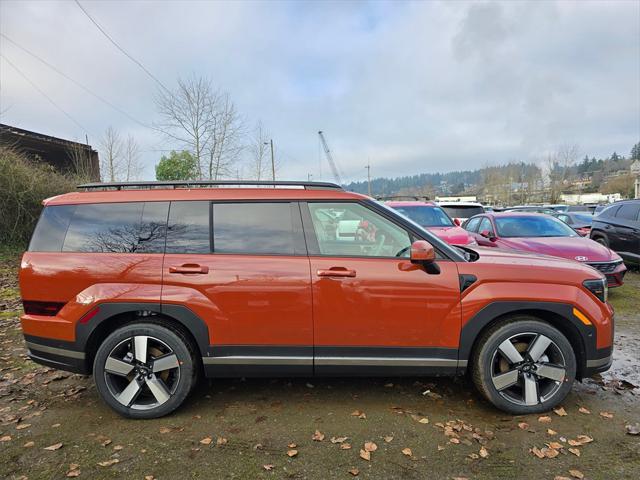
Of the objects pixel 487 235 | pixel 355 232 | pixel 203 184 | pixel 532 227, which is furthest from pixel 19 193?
pixel 532 227

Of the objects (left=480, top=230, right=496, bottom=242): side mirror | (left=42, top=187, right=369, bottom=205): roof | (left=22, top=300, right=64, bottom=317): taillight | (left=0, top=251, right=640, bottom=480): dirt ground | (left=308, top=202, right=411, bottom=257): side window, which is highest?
(left=42, top=187, right=369, bottom=205): roof

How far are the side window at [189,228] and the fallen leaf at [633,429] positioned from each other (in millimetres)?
3493

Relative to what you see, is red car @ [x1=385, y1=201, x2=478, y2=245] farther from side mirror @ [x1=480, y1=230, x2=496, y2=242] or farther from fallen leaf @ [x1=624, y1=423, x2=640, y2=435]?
fallen leaf @ [x1=624, y1=423, x2=640, y2=435]

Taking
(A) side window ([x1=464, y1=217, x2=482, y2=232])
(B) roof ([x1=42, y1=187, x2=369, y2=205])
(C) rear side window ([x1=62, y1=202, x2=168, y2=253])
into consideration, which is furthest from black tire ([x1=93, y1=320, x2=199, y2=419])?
(A) side window ([x1=464, y1=217, x2=482, y2=232])

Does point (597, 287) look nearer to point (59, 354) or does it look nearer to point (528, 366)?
point (528, 366)

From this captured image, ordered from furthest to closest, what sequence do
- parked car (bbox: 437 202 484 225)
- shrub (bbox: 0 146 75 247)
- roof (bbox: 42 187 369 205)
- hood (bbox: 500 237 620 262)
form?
parked car (bbox: 437 202 484 225) < shrub (bbox: 0 146 75 247) < hood (bbox: 500 237 620 262) < roof (bbox: 42 187 369 205)

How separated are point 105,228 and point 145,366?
119 centimetres

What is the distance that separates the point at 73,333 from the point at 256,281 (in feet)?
5.10

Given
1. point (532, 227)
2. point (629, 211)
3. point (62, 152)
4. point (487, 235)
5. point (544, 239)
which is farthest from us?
point (62, 152)

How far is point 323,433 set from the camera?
9.91ft

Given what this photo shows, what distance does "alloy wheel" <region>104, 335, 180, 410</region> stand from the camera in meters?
3.22

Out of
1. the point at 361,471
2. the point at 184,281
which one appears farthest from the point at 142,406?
the point at 361,471

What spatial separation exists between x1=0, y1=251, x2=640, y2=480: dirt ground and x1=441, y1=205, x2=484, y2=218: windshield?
37.5ft

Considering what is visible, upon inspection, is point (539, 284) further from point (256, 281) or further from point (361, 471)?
point (256, 281)
